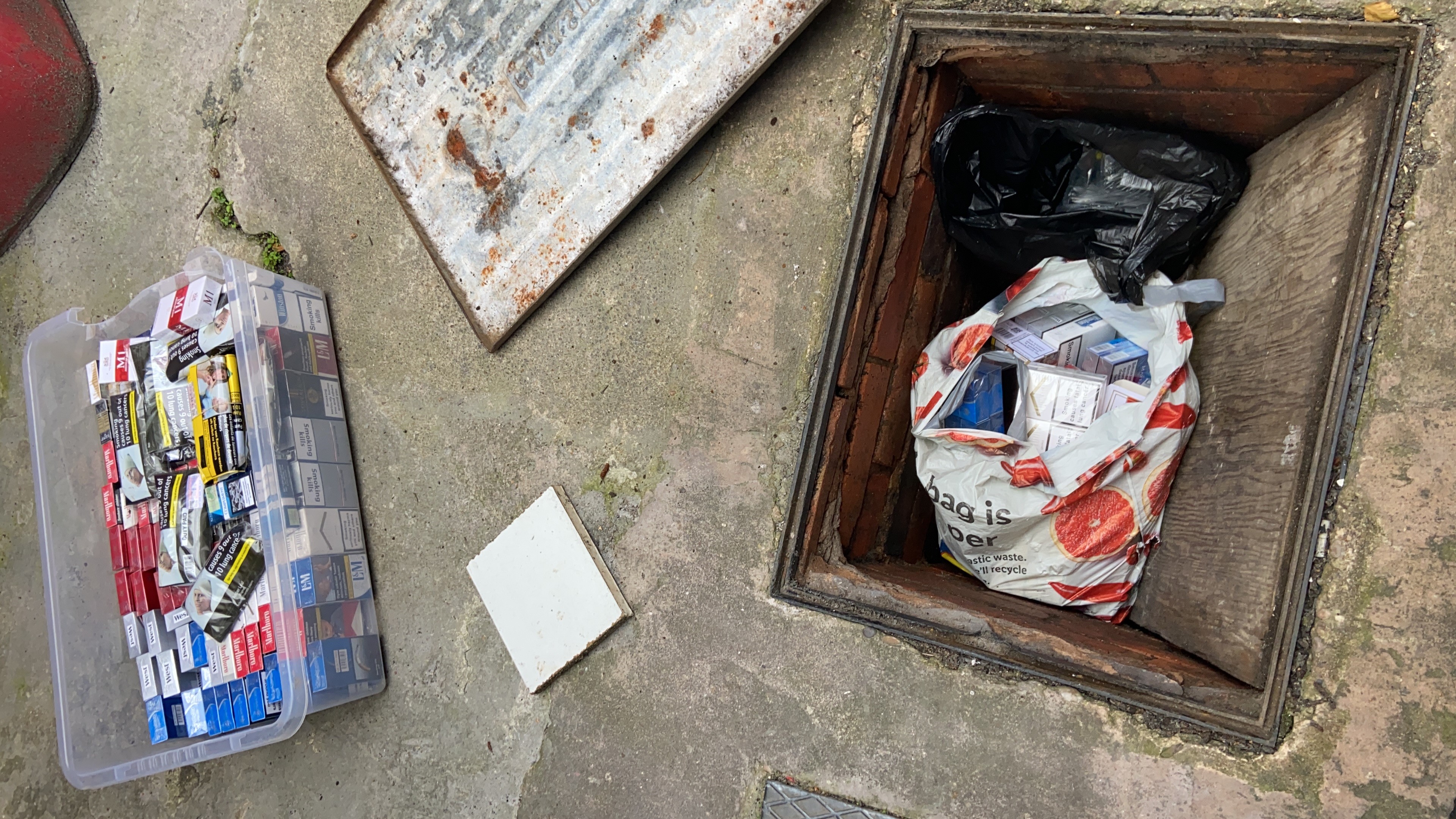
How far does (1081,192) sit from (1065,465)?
0.66 metres

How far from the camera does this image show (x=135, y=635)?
201 centimetres

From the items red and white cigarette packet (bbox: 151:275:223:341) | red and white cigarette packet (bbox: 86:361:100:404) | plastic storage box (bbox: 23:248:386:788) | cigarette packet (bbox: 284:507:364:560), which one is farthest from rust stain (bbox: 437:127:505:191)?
red and white cigarette packet (bbox: 86:361:100:404)

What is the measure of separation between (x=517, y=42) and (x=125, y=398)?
1.43 metres

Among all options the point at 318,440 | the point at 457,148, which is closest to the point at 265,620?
the point at 318,440

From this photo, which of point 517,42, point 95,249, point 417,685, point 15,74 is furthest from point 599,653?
point 15,74

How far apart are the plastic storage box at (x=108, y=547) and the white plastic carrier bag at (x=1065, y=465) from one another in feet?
4.86

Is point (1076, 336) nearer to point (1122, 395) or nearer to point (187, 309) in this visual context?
point (1122, 395)

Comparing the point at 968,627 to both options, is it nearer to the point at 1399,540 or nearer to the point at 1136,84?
the point at 1399,540

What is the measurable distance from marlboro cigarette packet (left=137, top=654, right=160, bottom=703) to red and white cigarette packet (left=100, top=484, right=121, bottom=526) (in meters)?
0.38

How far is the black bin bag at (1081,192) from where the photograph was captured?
1597 millimetres

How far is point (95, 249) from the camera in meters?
2.50

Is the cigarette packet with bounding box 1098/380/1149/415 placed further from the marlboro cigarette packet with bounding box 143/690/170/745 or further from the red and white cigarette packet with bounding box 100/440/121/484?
the red and white cigarette packet with bounding box 100/440/121/484

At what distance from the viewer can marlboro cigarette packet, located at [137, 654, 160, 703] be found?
1.97 meters

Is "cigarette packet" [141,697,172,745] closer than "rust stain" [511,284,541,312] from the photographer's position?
No
